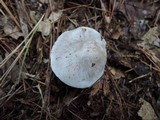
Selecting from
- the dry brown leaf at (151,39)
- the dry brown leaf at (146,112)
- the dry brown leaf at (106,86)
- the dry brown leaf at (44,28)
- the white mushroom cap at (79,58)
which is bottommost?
the dry brown leaf at (146,112)

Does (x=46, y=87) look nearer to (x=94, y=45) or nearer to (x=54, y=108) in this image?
(x=54, y=108)

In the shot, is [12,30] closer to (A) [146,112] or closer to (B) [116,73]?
(B) [116,73]

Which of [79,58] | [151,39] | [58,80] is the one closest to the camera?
[79,58]

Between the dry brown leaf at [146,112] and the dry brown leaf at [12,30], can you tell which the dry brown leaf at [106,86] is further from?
the dry brown leaf at [12,30]

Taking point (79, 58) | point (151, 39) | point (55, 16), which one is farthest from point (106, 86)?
point (55, 16)

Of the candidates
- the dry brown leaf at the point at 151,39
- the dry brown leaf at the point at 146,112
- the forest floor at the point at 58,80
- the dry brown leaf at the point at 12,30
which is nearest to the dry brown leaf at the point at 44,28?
the forest floor at the point at 58,80

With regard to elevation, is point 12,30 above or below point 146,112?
above
